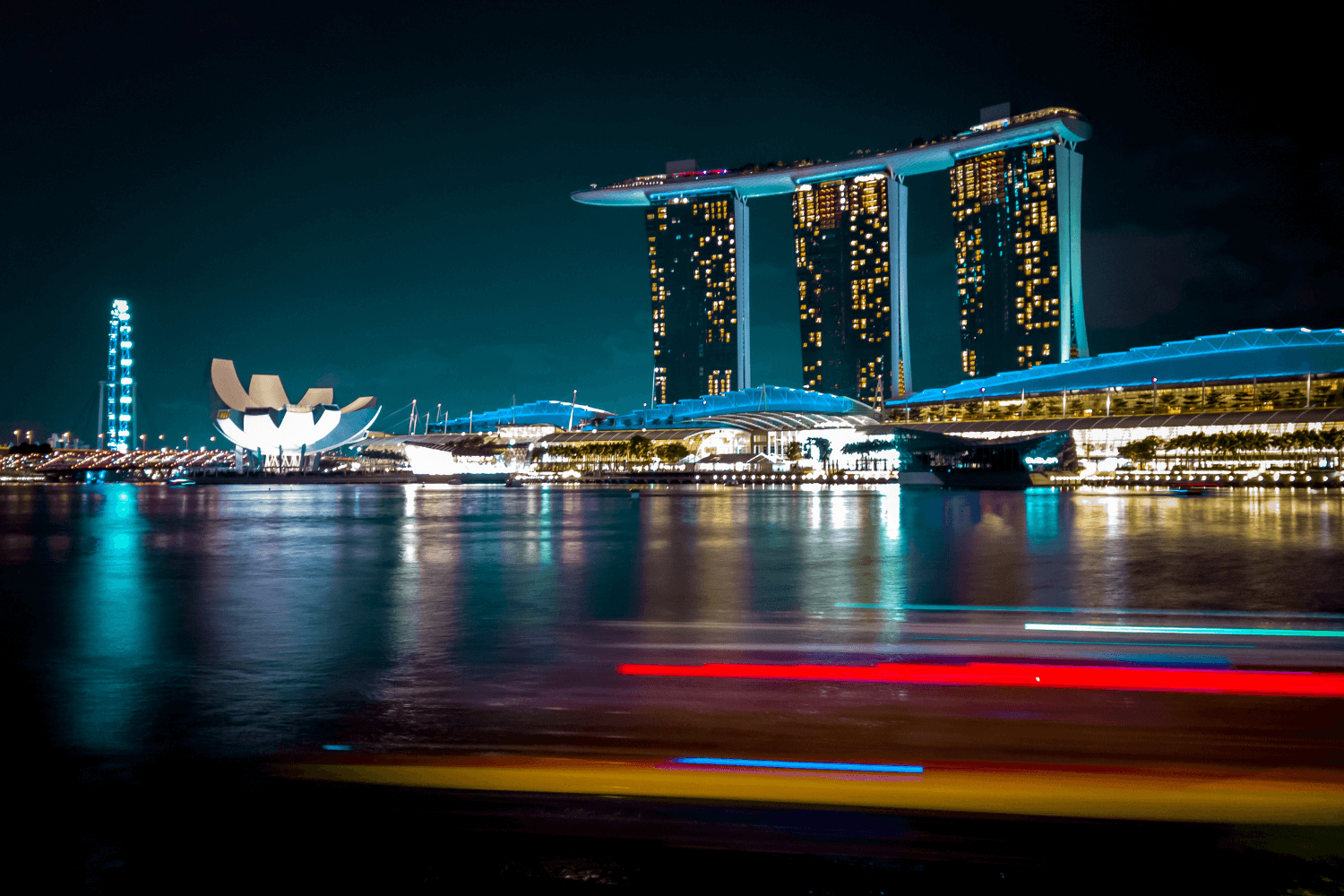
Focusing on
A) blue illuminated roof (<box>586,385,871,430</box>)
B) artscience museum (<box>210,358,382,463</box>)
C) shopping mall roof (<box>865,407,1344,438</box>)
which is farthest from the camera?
artscience museum (<box>210,358,382,463</box>)

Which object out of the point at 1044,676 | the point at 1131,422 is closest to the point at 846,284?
the point at 1131,422

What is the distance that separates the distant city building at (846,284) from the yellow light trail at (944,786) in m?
126

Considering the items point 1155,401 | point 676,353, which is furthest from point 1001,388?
point 676,353

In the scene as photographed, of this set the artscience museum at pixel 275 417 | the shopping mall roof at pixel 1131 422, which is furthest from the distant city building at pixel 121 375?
the shopping mall roof at pixel 1131 422

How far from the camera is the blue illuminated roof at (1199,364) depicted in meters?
62.8

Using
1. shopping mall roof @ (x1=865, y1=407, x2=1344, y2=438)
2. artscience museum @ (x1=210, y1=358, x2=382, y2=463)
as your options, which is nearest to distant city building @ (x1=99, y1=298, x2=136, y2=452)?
artscience museum @ (x1=210, y1=358, x2=382, y2=463)

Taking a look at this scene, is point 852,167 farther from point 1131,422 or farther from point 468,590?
point 468,590

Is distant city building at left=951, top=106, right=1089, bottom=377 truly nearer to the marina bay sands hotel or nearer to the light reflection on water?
the marina bay sands hotel

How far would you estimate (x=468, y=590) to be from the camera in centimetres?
1151

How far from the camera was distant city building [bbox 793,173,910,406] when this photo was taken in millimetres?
132250

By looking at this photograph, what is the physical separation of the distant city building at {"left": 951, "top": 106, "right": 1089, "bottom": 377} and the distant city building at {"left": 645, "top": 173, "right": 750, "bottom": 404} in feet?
107

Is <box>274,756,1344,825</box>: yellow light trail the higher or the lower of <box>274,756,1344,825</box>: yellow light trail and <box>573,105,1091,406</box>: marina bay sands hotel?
the lower

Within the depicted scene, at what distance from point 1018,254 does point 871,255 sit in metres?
24.1

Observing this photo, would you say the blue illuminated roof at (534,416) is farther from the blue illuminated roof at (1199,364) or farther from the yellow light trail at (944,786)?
the yellow light trail at (944,786)
